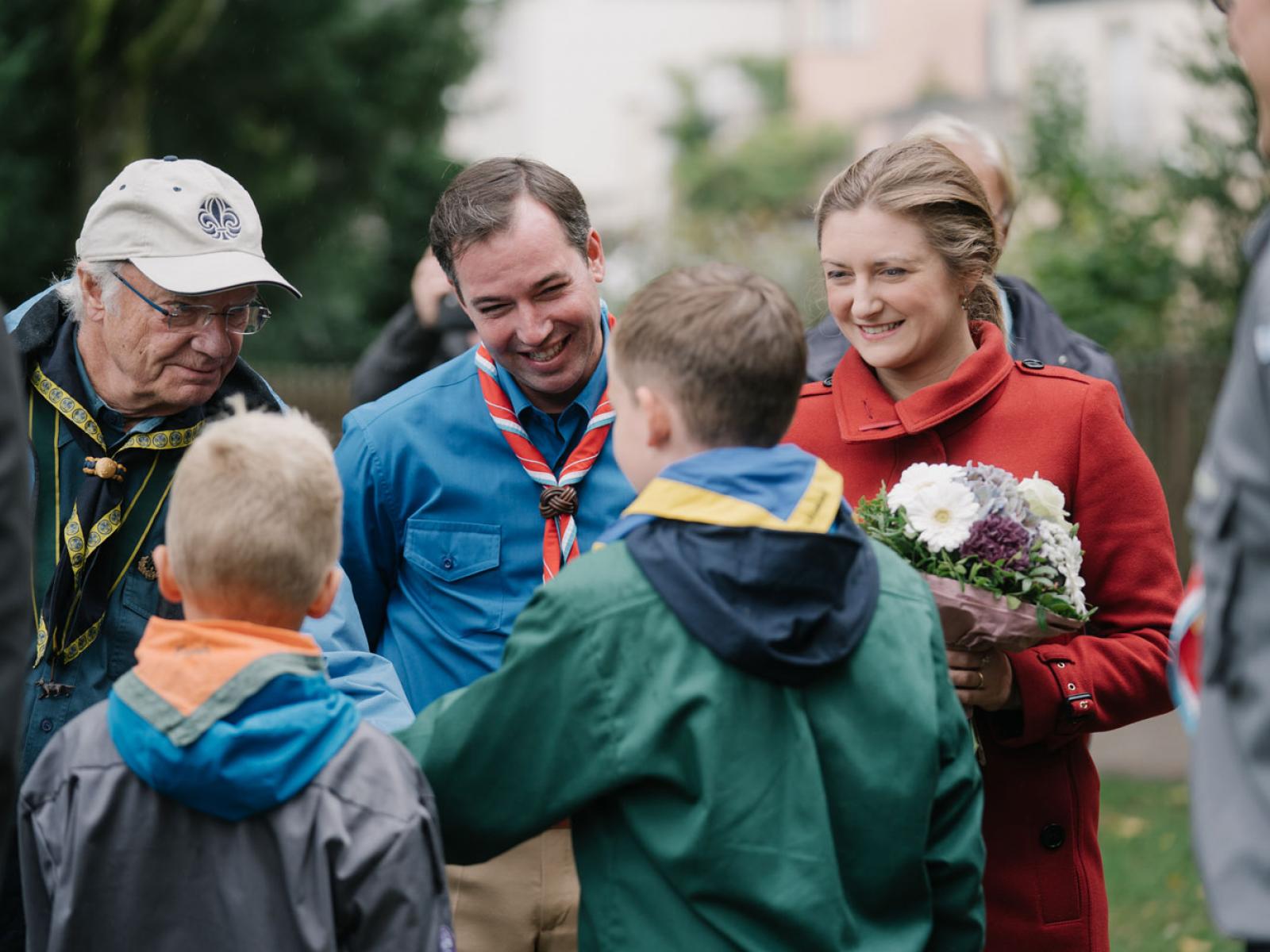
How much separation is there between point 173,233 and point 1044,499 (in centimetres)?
199

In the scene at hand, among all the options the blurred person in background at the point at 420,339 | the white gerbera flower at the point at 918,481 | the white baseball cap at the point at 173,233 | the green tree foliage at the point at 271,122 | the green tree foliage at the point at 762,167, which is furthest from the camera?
the green tree foliage at the point at 762,167

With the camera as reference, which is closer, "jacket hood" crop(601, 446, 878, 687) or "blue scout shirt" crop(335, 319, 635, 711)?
"jacket hood" crop(601, 446, 878, 687)

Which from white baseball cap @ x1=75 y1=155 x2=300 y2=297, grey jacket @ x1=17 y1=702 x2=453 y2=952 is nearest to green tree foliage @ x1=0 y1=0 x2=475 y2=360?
white baseball cap @ x1=75 y1=155 x2=300 y2=297

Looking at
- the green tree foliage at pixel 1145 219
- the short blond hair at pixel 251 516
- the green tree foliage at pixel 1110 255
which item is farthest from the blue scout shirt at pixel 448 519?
the green tree foliage at pixel 1110 255

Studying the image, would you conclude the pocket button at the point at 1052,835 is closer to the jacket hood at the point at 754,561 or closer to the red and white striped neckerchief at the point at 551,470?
the jacket hood at the point at 754,561

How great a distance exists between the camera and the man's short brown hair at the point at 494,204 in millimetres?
→ 3504

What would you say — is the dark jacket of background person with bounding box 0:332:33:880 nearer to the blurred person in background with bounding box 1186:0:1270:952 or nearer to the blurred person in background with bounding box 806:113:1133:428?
the blurred person in background with bounding box 1186:0:1270:952

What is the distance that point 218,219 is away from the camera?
11.3ft

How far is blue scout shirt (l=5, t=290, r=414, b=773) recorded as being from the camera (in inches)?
121

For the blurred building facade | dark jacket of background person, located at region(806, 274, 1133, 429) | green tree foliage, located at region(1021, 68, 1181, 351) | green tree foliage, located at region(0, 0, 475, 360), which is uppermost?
dark jacket of background person, located at region(806, 274, 1133, 429)

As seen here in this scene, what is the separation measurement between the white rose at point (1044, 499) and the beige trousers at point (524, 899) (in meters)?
1.23

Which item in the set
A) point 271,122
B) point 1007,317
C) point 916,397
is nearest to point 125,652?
point 916,397

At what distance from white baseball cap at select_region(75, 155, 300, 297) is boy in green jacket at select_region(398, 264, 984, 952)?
1165mm

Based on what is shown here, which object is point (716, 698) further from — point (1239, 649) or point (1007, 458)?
point (1007, 458)
